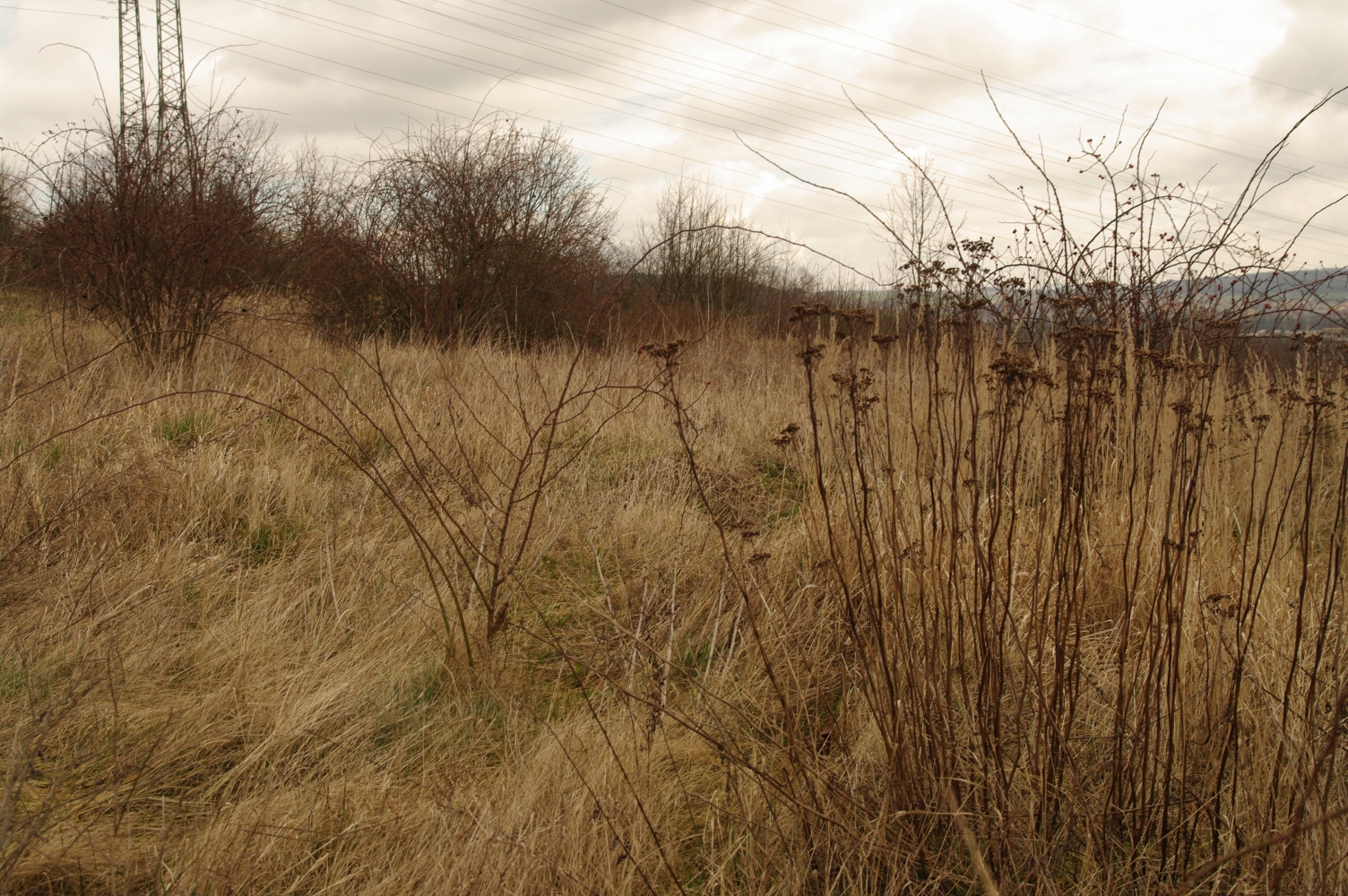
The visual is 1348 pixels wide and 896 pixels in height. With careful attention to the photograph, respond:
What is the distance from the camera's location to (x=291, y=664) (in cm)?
217

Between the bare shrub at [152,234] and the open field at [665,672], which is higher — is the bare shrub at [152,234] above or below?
above

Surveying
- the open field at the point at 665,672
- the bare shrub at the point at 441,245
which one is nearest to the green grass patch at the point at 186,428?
the open field at the point at 665,672

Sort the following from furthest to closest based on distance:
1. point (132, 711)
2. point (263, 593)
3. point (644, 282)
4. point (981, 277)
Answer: point (644, 282) < point (263, 593) < point (981, 277) < point (132, 711)

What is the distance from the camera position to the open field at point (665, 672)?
4.70 feet

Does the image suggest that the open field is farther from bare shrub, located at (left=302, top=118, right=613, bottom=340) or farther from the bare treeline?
bare shrub, located at (left=302, top=118, right=613, bottom=340)

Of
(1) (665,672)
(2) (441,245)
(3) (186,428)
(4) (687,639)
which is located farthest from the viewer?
(2) (441,245)

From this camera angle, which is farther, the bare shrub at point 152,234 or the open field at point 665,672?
the bare shrub at point 152,234

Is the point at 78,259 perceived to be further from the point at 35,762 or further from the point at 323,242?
the point at 35,762

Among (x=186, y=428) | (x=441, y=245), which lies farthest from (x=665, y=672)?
(x=441, y=245)

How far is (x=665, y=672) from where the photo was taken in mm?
1895

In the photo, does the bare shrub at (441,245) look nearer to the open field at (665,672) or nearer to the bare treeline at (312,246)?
the bare treeline at (312,246)

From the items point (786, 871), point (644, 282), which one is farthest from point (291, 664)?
point (644, 282)

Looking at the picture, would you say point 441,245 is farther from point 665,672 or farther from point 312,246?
point 665,672

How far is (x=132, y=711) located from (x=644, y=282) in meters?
14.1
